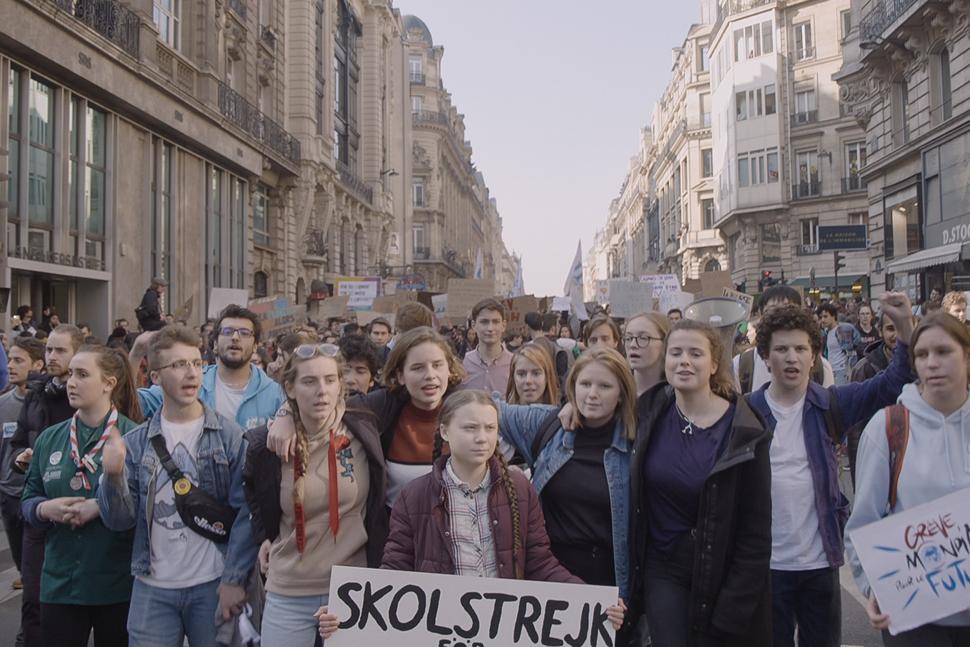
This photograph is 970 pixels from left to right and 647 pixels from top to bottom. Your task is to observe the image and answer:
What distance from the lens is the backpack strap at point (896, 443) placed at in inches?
123

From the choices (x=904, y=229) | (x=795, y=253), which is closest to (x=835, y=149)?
(x=795, y=253)

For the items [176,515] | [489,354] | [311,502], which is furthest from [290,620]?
[489,354]

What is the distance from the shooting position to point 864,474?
3.18 metres

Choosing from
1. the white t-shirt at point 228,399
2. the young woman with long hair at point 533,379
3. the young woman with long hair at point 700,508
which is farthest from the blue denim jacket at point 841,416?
the white t-shirt at point 228,399

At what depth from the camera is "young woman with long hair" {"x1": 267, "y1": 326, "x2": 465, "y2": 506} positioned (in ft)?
12.3

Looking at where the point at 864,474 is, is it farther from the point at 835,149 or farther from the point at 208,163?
the point at 835,149

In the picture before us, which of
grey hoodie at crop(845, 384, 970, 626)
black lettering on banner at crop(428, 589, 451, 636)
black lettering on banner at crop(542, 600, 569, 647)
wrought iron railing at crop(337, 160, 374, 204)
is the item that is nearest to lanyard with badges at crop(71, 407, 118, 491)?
black lettering on banner at crop(428, 589, 451, 636)

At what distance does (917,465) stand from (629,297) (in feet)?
27.9

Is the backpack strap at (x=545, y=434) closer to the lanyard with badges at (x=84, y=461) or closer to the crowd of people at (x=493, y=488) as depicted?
the crowd of people at (x=493, y=488)

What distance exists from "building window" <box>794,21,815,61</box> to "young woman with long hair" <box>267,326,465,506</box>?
4815 centimetres

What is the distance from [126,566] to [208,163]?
21.1 m

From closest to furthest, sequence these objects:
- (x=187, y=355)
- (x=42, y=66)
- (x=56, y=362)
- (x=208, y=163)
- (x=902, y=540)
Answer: (x=902, y=540) → (x=187, y=355) → (x=56, y=362) → (x=42, y=66) → (x=208, y=163)

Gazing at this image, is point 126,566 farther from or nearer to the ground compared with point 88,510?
nearer to the ground

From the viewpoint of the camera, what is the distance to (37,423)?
4574 millimetres
